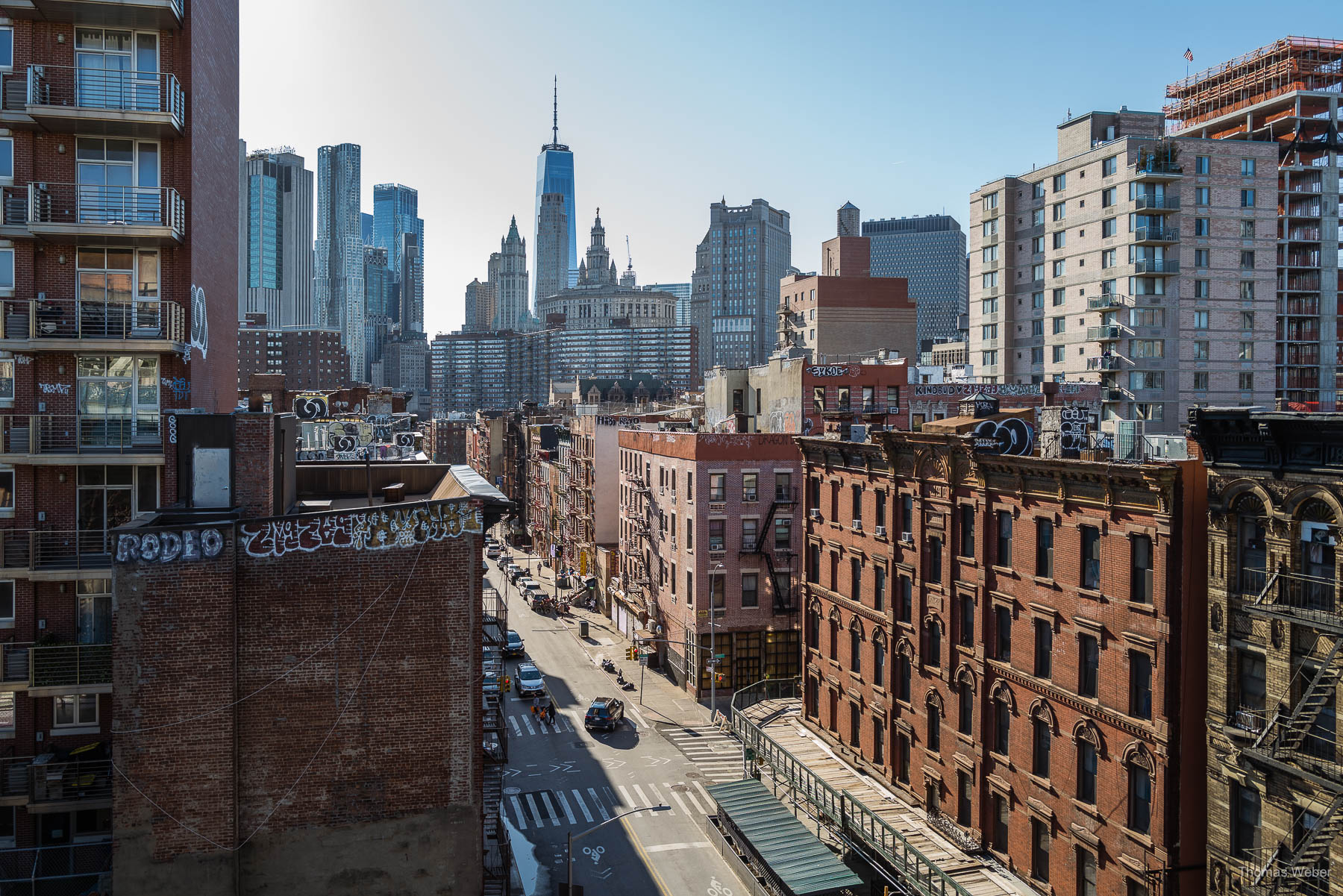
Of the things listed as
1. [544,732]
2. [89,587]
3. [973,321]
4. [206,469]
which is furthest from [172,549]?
[973,321]

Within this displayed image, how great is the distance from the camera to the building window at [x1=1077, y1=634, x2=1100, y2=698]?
3097 cm

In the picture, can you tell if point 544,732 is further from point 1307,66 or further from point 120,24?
point 1307,66

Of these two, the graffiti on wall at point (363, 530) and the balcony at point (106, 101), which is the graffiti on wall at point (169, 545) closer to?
the graffiti on wall at point (363, 530)

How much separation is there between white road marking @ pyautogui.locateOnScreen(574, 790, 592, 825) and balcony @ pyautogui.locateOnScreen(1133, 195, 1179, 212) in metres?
61.1

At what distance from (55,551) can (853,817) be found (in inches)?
1201

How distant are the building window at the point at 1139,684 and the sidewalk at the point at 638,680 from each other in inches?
1397

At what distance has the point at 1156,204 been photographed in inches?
2975

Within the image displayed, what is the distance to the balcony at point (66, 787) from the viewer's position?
960 inches

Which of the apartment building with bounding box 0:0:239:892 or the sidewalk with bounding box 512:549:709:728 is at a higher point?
the apartment building with bounding box 0:0:239:892

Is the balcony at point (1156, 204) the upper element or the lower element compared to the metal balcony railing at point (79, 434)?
upper

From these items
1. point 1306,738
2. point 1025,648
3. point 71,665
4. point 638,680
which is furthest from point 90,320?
point 638,680

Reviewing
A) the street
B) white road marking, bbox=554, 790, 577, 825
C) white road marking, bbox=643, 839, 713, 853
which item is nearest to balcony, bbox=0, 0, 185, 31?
the street

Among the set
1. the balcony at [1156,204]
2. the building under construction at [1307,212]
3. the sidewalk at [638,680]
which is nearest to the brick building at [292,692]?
the sidewalk at [638,680]

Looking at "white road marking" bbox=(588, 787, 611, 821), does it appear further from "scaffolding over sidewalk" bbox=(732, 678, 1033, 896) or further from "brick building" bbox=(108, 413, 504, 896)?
"brick building" bbox=(108, 413, 504, 896)
